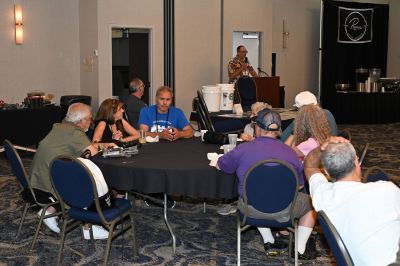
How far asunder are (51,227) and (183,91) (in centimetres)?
730

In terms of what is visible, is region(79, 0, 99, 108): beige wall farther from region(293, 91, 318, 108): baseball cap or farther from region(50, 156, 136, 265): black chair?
region(50, 156, 136, 265): black chair

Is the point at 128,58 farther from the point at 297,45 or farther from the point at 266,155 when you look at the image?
the point at 266,155

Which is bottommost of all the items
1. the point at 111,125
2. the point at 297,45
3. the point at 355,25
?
the point at 111,125

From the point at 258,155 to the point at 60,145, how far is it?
1.50 metres

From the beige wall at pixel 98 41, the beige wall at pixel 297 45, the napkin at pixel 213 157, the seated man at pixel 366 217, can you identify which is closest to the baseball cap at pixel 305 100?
the napkin at pixel 213 157

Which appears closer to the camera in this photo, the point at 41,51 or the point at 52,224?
the point at 52,224

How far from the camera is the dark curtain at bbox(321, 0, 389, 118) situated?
47.6ft

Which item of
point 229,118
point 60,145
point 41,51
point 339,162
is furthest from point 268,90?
point 339,162

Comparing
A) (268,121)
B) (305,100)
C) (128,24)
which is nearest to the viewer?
(268,121)

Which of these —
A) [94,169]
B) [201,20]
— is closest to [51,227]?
[94,169]

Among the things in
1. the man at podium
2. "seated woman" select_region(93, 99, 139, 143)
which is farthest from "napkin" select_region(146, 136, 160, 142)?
the man at podium

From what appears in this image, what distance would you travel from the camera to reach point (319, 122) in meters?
4.52

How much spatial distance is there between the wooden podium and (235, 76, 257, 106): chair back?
7.13 feet

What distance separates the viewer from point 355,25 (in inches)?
595
